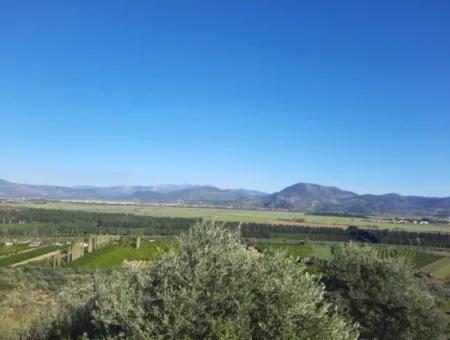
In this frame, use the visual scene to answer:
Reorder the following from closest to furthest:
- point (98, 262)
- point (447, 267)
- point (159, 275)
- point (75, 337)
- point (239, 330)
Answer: point (239, 330) < point (159, 275) < point (75, 337) < point (98, 262) < point (447, 267)

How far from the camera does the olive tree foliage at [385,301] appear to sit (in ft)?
79.5

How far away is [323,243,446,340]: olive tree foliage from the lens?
24.2m

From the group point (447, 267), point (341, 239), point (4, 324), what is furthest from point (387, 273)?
point (341, 239)

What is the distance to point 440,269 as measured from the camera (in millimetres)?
89938

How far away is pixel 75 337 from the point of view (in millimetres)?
18016

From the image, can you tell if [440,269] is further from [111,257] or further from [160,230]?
[160,230]

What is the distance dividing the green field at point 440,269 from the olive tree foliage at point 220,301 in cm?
7687

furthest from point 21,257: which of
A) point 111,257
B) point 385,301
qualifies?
point 385,301

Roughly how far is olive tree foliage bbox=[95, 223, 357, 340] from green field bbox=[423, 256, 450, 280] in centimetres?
7687

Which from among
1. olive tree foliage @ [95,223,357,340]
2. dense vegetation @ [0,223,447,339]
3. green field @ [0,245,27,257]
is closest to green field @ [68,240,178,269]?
green field @ [0,245,27,257]

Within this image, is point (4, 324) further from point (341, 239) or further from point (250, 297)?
point (341, 239)

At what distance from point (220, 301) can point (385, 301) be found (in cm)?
1451

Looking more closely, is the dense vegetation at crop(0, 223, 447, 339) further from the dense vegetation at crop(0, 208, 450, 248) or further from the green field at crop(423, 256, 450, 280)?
the dense vegetation at crop(0, 208, 450, 248)

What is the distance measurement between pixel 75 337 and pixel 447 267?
90.1m
